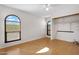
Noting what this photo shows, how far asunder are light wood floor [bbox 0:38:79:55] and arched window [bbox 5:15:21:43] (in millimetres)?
125

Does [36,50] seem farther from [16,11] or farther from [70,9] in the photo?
[70,9]

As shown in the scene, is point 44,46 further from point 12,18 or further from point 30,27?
point 12,18

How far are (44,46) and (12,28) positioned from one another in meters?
0.53

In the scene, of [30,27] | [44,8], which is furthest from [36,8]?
[30,27]

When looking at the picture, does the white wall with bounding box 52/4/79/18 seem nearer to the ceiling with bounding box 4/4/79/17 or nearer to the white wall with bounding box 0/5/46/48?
the ceiling with bounding box 4/4/79/17

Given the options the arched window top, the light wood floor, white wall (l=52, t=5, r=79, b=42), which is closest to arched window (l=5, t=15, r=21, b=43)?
the arched window top

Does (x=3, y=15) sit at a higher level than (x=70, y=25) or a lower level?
higher

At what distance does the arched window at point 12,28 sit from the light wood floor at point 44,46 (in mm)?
125

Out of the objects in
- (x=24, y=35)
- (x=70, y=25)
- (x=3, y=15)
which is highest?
(x=3, y=15)

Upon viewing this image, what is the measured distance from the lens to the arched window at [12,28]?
109 cm

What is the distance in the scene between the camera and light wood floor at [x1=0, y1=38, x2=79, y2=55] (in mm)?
1104

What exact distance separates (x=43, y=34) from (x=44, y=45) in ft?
0.59

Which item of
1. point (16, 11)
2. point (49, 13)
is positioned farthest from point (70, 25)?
point (16, 11)

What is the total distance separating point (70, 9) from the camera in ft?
3.63
